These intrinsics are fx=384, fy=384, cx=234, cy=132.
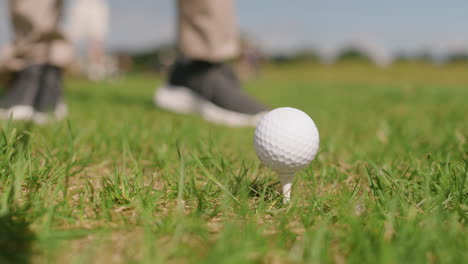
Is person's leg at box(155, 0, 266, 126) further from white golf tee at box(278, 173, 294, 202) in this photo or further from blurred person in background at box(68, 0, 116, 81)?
blurred person in background at box(68, 0, 116, 81)

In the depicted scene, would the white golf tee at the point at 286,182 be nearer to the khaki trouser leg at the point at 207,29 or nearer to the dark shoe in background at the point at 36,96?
the dark shoe in background at the point at 36,96

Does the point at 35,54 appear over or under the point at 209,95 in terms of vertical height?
over

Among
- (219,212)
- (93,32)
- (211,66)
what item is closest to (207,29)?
(211,66)

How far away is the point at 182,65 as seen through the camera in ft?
11.5

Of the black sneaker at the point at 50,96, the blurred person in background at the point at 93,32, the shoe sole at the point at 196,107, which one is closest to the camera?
the black sneaker at the point at 50,96

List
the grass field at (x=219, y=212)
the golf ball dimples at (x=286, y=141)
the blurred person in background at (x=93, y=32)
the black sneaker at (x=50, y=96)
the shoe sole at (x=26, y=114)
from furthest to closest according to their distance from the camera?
the blurred person in background at (x=93, y=32)
the black sneaker at (x=50, y=96)
the shoe sole at (x=26, y=114)
the golf ball dimples at (x=286, y=141)
the grass field at (x=219, y=212)

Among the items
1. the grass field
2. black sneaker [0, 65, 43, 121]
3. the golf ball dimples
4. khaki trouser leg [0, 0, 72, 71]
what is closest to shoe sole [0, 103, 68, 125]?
black sneaker [0, 65, 43, 121]

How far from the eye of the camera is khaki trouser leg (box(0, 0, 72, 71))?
9.21 feet

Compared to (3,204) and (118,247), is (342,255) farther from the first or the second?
(3,204)

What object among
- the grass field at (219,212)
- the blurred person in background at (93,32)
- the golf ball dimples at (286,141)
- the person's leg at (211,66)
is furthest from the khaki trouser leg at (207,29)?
the blurred person in background at (93,32)

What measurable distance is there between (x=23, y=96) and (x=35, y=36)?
491 millimetres

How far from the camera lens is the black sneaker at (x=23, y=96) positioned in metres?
2.62

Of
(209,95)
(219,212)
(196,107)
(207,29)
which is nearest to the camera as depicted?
(219,212)

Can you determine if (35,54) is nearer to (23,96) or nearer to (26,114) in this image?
(23,96)
